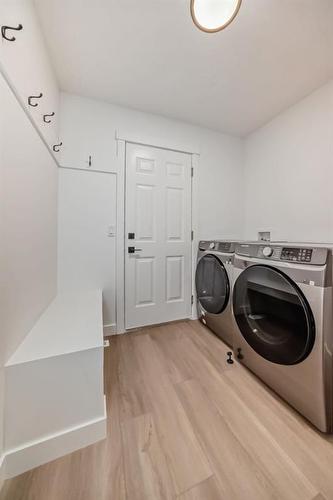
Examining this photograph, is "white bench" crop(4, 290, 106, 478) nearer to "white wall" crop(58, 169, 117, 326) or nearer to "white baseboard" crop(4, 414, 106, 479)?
"white baseboard" crop(4, 414, 106, 479)

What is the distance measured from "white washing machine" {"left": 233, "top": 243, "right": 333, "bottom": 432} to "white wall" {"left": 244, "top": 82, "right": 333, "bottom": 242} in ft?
3.01

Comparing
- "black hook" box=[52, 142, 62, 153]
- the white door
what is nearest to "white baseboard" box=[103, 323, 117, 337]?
the white door

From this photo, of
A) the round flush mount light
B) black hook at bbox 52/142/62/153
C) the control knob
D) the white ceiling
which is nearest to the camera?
the round flush mount light

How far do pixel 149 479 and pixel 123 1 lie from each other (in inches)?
95.4

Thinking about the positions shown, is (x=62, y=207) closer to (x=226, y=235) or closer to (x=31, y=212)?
(x=31, y=212)

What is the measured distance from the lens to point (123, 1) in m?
1.08

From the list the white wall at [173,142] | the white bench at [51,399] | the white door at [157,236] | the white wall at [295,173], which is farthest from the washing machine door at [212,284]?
the white bench at [51,399]

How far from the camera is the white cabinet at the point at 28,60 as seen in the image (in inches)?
33.3

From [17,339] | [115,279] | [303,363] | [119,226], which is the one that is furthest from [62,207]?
[303,363]

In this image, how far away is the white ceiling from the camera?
113 cm

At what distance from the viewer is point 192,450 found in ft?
3.02

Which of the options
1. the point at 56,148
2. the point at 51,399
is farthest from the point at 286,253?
the point at 56,148

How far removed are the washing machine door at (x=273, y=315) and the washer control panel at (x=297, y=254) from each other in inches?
4.2

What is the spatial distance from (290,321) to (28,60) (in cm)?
213
